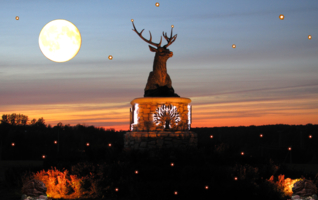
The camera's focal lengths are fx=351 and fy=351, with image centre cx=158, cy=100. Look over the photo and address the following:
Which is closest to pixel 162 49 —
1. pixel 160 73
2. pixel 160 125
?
pixel 160 73

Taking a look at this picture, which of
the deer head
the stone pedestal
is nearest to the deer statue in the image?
the deer head

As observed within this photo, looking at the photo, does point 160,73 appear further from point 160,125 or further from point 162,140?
point 162,140

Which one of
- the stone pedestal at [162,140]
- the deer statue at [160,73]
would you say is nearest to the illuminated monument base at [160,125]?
the stone pedestal at [162,140]

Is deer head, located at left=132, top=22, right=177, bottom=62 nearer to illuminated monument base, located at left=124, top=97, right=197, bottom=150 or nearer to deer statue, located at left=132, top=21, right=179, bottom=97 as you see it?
deer statue, located at left=132, top=21, right=179, bottom=97

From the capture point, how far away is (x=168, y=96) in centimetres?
1603

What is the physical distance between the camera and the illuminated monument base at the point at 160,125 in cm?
1542

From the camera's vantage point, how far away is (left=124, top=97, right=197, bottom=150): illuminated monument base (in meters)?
15.4

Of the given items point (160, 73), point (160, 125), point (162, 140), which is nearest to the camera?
point (162, 140)

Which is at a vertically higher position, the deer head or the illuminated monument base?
the deer head

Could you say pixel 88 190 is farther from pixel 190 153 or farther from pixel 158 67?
pixel 158 67

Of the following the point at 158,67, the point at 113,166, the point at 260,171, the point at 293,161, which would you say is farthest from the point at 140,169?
the point at 293,161

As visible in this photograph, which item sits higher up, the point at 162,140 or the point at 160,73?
the point at 160,73

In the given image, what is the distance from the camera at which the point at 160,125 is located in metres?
15.7

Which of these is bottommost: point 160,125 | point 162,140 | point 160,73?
point 162,140
